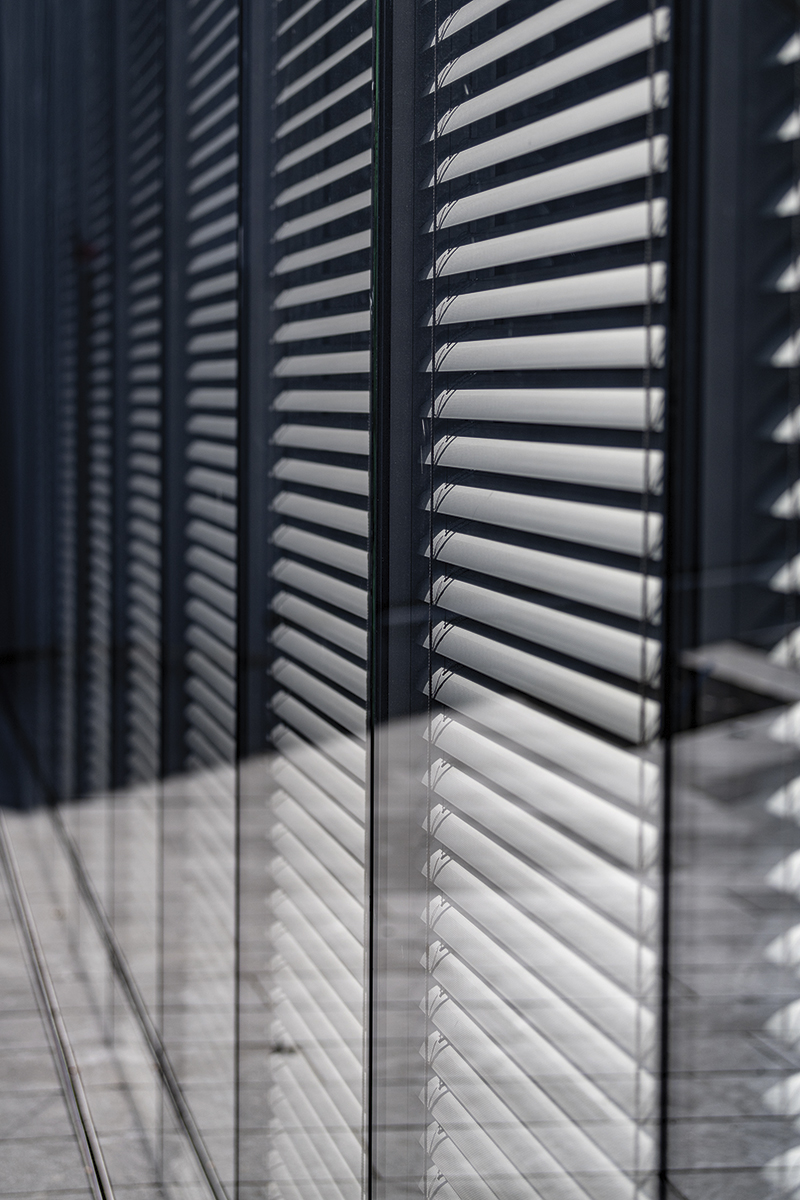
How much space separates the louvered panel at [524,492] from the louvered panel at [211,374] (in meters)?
0.84

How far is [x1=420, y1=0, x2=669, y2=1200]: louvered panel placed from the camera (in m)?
1.00

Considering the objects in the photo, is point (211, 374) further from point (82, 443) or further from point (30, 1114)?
point (82, 443)

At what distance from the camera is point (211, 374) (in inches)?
82.7

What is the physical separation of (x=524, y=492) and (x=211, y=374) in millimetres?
1156

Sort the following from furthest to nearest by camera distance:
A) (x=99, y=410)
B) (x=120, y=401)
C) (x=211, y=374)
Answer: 1. (x=99, y=410)
2. (x=120, y=401)
3. (x=211, y=374)

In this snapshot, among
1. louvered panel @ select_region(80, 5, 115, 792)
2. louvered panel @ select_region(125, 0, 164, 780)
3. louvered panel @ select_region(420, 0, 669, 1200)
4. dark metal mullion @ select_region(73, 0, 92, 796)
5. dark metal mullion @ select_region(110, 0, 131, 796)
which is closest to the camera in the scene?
louvered panel @ select_region(420, 0, 669, 1200)

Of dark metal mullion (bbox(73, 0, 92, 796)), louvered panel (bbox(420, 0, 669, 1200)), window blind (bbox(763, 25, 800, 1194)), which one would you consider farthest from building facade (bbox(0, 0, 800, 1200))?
window blind (bbox(763, 25, 800, 1194))

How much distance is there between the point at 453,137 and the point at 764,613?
512 cm

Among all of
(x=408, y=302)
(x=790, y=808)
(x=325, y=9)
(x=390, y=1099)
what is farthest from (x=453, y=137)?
(x=790, y=808)

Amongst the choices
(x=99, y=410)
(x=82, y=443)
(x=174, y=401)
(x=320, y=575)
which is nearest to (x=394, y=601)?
(x=320, y=575)

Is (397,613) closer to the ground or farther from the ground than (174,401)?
closer to the ground

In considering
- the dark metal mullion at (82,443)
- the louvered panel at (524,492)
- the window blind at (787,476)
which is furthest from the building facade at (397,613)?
the window blind at (787,476)

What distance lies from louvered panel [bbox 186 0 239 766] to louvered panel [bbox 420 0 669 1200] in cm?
84

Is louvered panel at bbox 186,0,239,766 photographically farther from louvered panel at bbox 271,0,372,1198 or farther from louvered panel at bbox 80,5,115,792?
louvered panel at bbox 80,5,115,792
